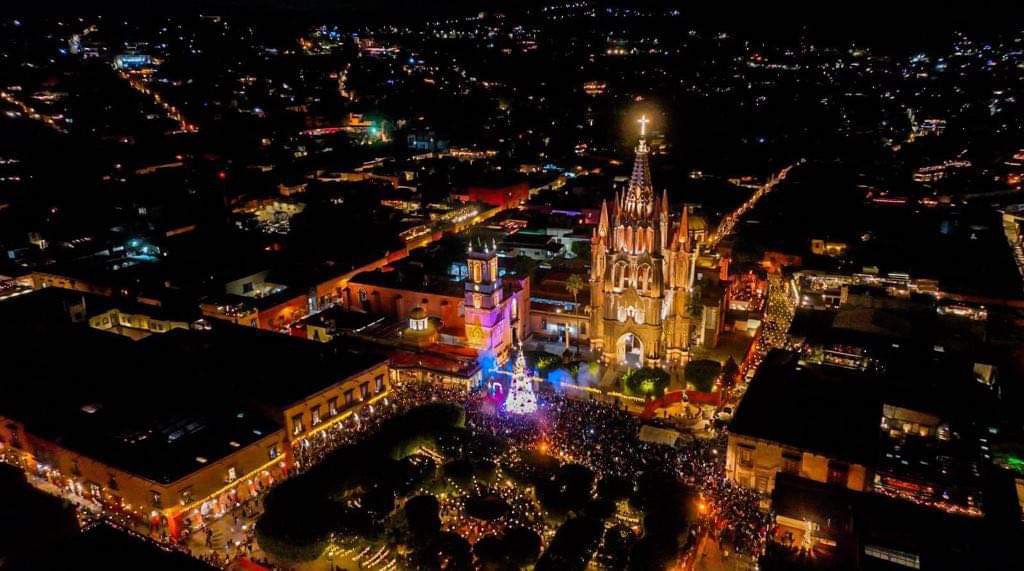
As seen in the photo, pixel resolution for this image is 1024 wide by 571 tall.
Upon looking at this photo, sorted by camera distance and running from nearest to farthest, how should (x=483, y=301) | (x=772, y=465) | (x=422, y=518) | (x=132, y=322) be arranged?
(x=422, y=518) < (x=772, y=465) < (x=483, y=301) < (x=132, y=322)

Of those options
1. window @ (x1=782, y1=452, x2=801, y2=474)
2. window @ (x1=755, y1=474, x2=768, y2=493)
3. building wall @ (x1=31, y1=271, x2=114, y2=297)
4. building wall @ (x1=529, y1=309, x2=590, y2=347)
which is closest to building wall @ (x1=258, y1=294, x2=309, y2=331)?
building wall @ (x1=31, y1=271, x2=114, y2=297)

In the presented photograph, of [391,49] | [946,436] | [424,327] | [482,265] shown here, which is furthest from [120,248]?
[391,49]

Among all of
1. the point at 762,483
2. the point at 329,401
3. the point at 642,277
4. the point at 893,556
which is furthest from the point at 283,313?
the point at 893,556

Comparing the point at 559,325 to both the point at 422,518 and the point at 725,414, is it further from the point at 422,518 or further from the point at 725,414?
the point at 422,518

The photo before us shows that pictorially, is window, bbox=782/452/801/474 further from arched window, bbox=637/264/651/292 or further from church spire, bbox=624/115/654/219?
church spire, bbox=624/115/654/219

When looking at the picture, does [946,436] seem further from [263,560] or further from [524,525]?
[263,560]

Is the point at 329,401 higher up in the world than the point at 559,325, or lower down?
lower down

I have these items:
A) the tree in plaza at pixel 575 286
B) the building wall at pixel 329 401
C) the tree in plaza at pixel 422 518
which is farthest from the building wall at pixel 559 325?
the tree in plaza at pixel 422 518
